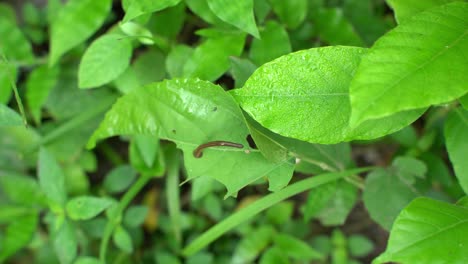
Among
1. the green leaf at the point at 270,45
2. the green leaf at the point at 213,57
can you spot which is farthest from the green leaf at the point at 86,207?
the green leaf at the point at 270,45

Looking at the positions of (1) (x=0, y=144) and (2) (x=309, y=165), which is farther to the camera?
(1) (x=0, y=144)

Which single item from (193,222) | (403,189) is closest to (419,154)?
(403,189)

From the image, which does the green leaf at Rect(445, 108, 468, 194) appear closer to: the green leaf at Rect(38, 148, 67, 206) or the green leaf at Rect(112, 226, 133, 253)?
the green leaf at Rect(112, 226, 133, 253)

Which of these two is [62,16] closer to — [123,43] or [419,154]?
[123,43]

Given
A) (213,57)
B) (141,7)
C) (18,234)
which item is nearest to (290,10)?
(213,57)

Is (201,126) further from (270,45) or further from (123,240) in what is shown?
(123,240)

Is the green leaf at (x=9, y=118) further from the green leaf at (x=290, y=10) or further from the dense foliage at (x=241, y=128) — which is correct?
the green leaf at (x=290, y=10)
